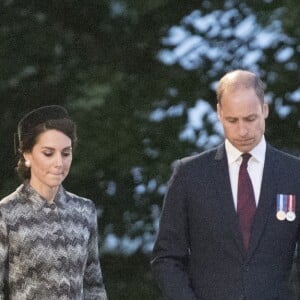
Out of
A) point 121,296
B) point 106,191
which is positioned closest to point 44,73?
point 106,191

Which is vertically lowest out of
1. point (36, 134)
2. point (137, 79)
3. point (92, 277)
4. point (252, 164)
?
point (92, 277)

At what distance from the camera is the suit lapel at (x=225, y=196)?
16.5ft

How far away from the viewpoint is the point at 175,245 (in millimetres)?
5129

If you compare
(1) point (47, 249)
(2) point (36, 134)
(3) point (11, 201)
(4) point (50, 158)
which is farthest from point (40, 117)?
(1) point (47, 249)

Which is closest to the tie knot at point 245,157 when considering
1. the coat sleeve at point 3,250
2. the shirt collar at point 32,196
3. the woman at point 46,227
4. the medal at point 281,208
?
the medal at point 281,208

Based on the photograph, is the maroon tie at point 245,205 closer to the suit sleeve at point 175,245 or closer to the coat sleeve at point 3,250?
the suit sleeve at point 175,245

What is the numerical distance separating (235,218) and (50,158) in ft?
2.36

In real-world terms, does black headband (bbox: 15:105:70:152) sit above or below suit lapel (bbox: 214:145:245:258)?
above

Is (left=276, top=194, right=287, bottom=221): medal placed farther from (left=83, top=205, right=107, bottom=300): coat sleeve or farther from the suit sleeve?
(left=83, top=205, right=107, bottom=300): coat sleeve

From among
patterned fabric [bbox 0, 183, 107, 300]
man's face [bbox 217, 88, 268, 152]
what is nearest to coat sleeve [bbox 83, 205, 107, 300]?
patterned fabric [bbox 0, 183, 107, 300]

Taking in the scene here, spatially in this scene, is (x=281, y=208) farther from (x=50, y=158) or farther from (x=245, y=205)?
(x=50, y=158)

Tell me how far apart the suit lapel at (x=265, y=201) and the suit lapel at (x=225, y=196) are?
2.0 inches

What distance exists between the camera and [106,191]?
920 centimetres

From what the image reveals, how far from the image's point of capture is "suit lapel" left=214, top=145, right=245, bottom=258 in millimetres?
5039
